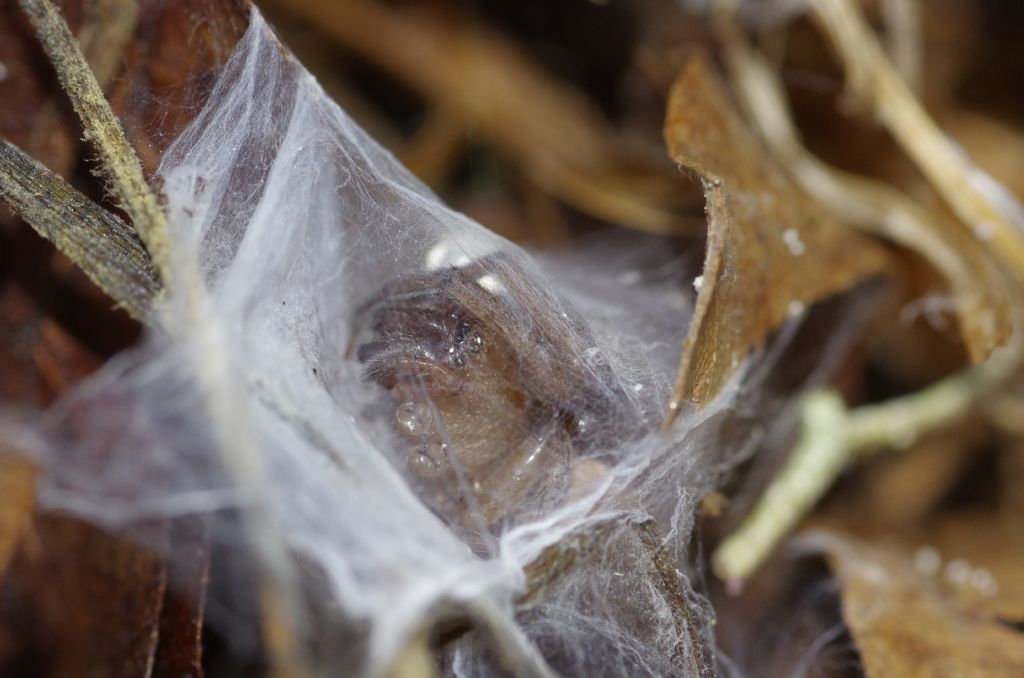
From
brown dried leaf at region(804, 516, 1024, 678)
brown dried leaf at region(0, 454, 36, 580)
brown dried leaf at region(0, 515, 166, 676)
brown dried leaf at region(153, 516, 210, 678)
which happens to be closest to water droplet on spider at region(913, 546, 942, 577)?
brown dried leaf at region(804, 516, 1024, 678)

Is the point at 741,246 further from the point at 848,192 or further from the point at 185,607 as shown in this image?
the point at 185,607

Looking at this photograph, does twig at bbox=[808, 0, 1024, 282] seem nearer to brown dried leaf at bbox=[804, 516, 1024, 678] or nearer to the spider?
brown dried leaf at bbox=[804, 516, 1024, 678]

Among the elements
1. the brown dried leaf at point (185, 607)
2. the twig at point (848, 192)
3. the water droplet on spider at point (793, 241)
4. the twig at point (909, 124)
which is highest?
the twig at point (909, 124)

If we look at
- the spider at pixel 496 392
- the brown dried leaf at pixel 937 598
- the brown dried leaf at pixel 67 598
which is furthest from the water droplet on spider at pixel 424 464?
the brown dried leaf at pixel 937 598

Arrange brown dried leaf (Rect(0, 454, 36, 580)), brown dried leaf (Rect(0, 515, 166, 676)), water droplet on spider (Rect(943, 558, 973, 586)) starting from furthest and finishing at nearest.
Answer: water droplet on spider (Rect(943, 558, 973, 586)) → brown dried leaf (Rect(0, 454, 36, 580)) → brown dried leaf (Rect(0, 515, 166, 676))

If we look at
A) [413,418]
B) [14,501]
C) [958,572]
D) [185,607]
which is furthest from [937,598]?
[14,501]

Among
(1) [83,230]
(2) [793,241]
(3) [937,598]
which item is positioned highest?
(2) [793,241]

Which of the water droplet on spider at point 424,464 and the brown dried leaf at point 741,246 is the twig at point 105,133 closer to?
the water droplet on spider at point 424,464
